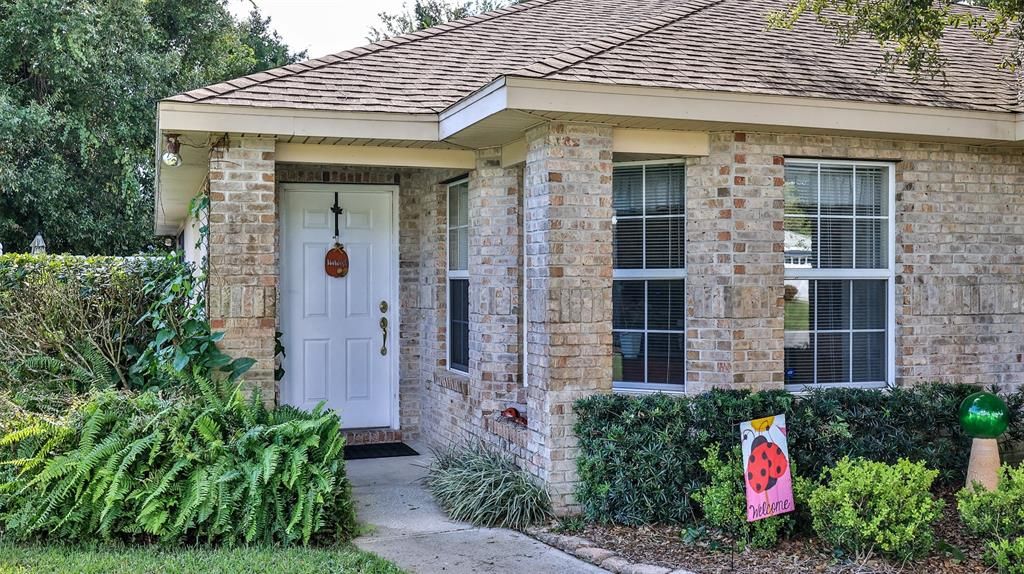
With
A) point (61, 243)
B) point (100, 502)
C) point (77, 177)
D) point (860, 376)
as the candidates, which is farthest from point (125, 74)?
point (860, 376)

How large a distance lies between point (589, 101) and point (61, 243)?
49.9 ft

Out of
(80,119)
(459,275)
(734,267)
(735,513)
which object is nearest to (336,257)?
(459,275)

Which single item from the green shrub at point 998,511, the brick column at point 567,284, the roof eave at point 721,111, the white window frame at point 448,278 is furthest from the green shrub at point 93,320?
the green shrub at point 998,511

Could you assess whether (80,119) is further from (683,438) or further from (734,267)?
(683,438)

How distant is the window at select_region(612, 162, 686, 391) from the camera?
6.66 m

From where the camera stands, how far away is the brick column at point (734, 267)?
21.1 feet

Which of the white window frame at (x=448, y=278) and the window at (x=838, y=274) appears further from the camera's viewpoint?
the white window frame at (x=448, y=278)

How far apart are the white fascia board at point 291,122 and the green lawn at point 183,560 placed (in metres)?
2.78

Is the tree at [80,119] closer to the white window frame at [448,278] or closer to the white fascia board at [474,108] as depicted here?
the white window frame at [448,278]

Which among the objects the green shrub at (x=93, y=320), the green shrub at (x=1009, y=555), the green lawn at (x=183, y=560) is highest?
the green shrub at (x=93, y=320)

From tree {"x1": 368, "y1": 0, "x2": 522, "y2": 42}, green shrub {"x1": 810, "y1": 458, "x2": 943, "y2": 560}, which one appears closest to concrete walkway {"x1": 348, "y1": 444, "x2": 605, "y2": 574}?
green shrub {"x1": 810, "y1": 458, "x2": 943, "y2": 560}

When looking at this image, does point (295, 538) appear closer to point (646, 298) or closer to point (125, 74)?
point (646, 298)

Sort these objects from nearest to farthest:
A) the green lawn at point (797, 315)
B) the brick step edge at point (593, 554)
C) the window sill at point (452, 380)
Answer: the brick step edge at point (593, 554)
the green lawn at point (797, 315)
the window sill at point (452, 380)

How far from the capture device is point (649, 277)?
265 inches
